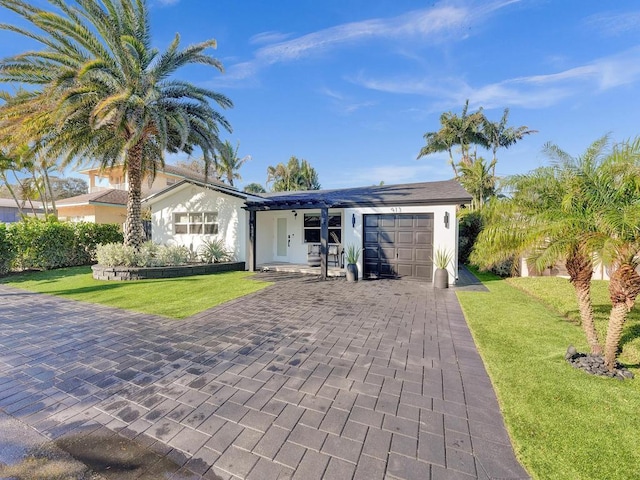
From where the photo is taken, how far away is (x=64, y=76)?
9.45m

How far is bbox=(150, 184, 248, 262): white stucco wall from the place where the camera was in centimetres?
1364

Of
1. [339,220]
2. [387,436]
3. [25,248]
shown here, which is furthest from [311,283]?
[25,248]

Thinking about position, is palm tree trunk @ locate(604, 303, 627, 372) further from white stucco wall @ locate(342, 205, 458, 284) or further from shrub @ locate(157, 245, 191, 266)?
shrub @ locate(157, 245, 191, 266)

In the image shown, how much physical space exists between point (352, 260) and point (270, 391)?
26.6 feet

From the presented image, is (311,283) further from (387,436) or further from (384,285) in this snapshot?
(387,436)

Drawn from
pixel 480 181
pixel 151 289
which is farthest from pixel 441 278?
pixel 480 181

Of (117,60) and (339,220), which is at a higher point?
(117,60)

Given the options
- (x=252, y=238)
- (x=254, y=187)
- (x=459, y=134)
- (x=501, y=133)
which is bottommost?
(x=252, y=238)

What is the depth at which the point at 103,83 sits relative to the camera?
34.1ft

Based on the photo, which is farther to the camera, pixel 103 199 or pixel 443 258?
pixel 103 199

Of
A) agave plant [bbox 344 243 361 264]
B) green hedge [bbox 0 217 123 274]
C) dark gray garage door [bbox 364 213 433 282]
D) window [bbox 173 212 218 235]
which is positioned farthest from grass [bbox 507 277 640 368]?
green hedge [bbox 0 217 123 274]

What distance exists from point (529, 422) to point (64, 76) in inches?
563

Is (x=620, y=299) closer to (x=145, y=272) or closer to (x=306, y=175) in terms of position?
(x=145, y=272)

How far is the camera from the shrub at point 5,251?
1159 cm
